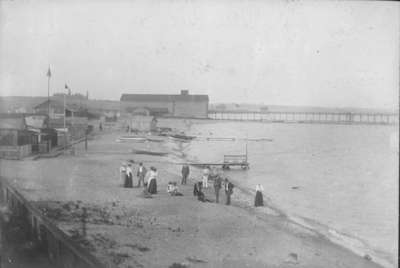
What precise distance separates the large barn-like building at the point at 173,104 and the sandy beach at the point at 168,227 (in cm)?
5731

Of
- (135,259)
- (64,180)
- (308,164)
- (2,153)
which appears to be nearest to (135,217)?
(135,259)

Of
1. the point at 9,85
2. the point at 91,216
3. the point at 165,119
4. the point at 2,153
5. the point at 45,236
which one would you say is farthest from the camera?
the point at 165,119

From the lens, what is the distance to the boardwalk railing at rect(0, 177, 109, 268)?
6.27 meters

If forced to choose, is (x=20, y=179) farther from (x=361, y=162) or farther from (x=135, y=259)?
(x=361, y=162)

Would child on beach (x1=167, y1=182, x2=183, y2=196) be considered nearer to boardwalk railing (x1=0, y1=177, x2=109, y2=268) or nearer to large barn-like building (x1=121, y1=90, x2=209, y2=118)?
boardwalk railing (x1=0, y1=177, x2=109, y2=268)

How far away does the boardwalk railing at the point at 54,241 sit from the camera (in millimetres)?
6266

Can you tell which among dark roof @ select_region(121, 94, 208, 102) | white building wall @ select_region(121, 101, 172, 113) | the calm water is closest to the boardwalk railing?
the calm water

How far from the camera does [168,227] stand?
10.7 metres

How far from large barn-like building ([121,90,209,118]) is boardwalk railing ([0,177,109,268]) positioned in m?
62.6

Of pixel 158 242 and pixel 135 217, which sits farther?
pixel 135 217

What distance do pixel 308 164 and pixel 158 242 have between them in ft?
90.0

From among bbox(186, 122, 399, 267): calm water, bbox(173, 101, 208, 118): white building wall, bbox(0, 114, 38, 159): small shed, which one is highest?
bbox(173, 101, 208, 118): white building wall

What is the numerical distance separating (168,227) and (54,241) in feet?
13.3

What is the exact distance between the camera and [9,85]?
41.8 ft
